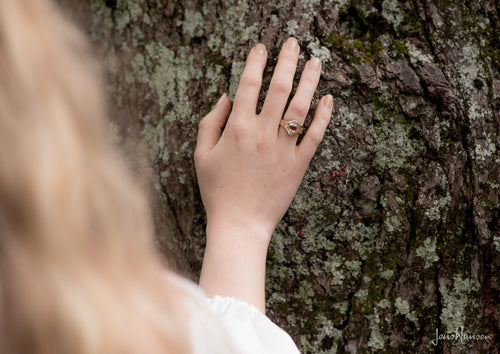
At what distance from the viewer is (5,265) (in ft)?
2.60

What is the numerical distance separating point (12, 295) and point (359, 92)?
1.04 m

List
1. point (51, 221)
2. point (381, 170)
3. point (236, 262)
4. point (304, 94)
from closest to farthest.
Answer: point (51, 221), point (236, 262), point (304, 94), point (381, 170)

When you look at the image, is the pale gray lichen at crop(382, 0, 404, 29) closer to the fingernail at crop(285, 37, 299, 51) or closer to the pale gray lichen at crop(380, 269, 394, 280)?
the fingernail at crop(285, 37, 299, 51)

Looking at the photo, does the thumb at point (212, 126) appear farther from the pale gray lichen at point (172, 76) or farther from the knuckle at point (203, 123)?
the pale gray lichen at point (172, 76)

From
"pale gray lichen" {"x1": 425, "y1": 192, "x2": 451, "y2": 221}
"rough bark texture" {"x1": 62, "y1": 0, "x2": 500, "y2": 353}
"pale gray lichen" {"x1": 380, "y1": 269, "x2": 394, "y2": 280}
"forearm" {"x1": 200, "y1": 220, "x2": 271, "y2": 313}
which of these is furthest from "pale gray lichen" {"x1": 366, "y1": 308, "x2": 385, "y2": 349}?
"forearm" {"x1": 200, "y1": 220, "x2": 271, "y2": 313}

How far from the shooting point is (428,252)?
1.42 meters

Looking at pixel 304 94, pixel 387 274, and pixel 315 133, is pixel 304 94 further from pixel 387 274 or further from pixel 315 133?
pixel 387 274

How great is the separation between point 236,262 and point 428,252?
62 centimetres

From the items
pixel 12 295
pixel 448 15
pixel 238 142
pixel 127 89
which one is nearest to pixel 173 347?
pixel 12 295

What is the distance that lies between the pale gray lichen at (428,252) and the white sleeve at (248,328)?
1.80 feet

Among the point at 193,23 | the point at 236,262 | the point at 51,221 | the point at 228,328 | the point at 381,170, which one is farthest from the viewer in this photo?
the point at 193,23

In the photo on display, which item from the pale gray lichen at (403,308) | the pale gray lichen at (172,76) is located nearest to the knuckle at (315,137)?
the pale gray lichen at (172,76)

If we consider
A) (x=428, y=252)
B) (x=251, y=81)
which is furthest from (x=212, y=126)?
(x=428, y=252)

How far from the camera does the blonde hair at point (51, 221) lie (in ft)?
2.56
